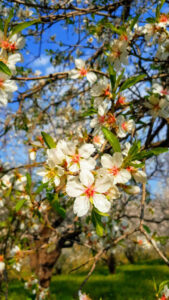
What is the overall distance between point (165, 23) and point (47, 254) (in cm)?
522

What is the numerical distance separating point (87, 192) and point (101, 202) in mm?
55

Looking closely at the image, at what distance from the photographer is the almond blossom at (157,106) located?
1277 mm

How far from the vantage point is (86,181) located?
2.53ft

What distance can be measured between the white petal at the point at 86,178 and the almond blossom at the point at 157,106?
2.22 ft

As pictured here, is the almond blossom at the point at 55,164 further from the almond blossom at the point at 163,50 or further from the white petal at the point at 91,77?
the almond blossom at the point at 163,50

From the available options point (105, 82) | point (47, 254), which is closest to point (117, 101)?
point (105, 82)

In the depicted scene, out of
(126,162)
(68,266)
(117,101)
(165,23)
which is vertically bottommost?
(68,266)

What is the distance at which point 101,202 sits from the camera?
30.7 inches

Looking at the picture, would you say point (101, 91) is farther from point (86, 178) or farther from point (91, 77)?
point (86, 178)

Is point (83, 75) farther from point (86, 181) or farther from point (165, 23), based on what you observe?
point (86, 181)

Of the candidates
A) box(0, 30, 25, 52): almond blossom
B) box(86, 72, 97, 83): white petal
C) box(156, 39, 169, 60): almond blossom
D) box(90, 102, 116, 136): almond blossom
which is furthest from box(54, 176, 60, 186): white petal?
box(156, 39, 169, 60): almond blossom

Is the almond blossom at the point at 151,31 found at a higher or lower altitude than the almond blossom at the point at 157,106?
higher

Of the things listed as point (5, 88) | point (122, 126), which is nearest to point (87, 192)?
point (122, 126)

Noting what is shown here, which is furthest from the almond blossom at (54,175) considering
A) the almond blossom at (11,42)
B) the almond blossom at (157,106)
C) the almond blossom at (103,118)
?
the almond blossom at (157,106)
